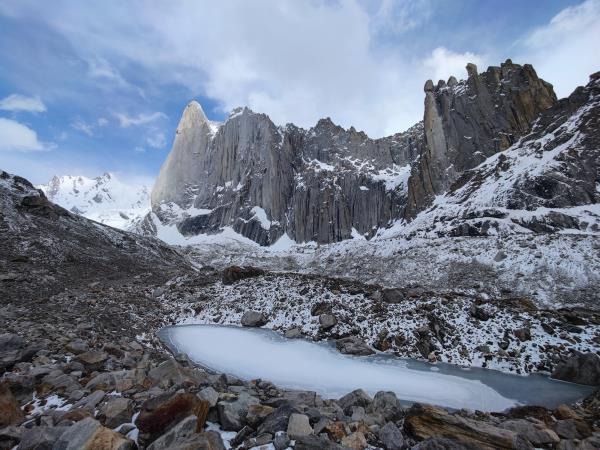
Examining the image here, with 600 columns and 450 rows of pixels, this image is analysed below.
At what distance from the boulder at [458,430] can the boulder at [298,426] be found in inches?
98.6

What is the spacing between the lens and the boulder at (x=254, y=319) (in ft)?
83.2

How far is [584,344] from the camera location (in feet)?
56.5

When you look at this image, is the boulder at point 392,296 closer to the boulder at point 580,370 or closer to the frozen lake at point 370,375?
the frozen lake at point 370,375

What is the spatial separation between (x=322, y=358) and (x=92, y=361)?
10713mm

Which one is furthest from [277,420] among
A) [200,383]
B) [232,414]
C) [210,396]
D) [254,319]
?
[254,319]

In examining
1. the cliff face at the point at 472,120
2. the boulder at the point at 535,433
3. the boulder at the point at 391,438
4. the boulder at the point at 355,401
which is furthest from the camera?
the cliff face at the point at 472,120

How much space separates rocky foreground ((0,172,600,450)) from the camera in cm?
677

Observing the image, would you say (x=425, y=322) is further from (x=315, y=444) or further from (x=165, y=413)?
(x=165, y=413)

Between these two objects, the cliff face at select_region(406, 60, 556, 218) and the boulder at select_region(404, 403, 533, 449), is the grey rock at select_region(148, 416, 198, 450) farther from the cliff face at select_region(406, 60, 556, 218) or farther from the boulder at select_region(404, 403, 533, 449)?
the cliff face at select_region(406, 60, 556, 218)

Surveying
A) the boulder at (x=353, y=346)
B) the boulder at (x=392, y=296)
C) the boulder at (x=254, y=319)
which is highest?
the boulder at (x=392, y=296)

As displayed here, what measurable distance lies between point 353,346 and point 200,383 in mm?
10951

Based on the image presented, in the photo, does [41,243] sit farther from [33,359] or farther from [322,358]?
[322,358]

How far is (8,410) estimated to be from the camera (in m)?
7.42

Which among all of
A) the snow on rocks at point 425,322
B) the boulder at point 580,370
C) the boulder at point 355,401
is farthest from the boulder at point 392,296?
the boulder at point 355,401
